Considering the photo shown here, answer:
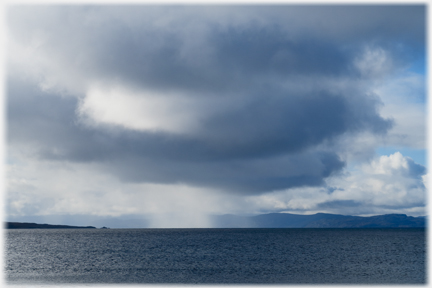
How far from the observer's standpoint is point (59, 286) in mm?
50125

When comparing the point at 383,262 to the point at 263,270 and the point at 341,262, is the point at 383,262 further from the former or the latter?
the point at 263,270

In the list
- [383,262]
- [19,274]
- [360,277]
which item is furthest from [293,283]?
[19,274]

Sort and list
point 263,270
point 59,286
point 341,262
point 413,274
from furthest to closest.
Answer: point 341,262 → point 263,270 → point 413,274 → point 59,286

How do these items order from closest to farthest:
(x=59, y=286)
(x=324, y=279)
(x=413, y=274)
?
1. (x=59, y=286)
2. (x=324, y=279)
3. (x=413, y=274)

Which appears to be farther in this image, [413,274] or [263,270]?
[263,270]

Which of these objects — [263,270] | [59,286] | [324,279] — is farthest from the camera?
[263,270]

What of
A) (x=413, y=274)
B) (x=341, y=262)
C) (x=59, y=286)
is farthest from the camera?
(x=341, y=262)

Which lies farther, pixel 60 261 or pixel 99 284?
pixel 60 261

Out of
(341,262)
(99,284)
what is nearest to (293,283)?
(99,284)

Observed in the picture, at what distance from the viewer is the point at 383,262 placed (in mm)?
80312

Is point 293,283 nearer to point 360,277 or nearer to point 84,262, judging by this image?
point 360,277

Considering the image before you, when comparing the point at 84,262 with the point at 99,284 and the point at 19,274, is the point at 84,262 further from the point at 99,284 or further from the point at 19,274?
the point at 99,284

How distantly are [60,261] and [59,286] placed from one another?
37.2 m

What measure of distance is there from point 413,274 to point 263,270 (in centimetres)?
2583
